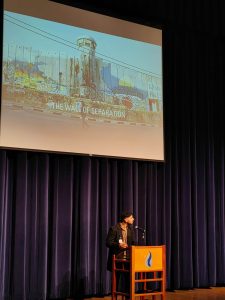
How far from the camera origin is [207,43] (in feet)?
27.4

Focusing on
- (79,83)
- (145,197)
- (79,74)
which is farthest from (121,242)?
(79,74)

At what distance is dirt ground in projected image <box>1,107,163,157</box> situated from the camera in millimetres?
6027

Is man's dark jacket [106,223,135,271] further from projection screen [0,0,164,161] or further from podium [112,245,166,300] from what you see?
projection screen [0,0,164,161]

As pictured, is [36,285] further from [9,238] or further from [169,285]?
[169,285]

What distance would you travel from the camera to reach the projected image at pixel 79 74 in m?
6.18

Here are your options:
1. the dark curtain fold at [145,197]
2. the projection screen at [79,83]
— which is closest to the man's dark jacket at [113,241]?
the dark curtain fold at [145,197]

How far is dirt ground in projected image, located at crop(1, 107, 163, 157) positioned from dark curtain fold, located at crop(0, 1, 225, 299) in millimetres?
233

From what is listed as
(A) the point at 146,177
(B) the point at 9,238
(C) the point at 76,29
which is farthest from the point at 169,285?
(C) the point at 76,29

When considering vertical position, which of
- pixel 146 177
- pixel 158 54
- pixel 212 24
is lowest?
pixel 146 177

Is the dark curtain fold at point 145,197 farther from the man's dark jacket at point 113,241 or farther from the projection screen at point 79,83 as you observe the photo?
the man's dark jacket at point 113,241

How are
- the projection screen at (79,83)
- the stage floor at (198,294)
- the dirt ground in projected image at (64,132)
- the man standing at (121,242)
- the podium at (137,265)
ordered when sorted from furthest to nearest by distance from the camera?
the stage floor at (198,294) → the projection screen at (79,83) → the dirt ground in projected image at (64,132) → the man standing at (121,242) → the podium at (137,265)

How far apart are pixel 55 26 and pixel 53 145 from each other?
1.61m

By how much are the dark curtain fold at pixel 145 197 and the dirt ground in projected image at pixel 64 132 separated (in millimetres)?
233

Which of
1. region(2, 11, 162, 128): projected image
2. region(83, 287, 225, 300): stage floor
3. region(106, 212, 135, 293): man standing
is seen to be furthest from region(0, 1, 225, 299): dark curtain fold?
region(106, 212, 135, 293): man standing
